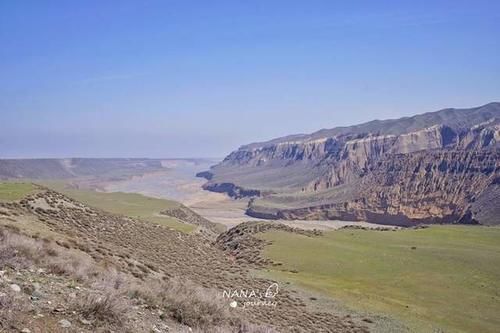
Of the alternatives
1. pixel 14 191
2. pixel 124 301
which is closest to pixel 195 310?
pixel 124 301

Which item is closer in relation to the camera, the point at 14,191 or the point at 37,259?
the point at 37,259

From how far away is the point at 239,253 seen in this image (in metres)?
51.2

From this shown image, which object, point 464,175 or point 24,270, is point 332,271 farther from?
point 464,175

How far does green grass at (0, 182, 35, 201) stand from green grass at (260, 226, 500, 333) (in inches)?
879

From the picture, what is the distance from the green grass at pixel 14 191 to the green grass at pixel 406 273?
22.3 m

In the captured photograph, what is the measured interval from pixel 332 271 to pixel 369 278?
148 inches

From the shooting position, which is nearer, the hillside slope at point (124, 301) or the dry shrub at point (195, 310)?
the hillside slope at point (124, 301)

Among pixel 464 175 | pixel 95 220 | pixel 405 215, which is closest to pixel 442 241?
pixel 95 220

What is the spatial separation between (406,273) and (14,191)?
35.5 meters

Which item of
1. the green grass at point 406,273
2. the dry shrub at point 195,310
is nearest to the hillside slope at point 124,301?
the dry shrub at point 195,310

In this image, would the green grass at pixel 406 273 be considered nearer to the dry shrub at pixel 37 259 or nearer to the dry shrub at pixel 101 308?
the dry shrub at pixel 37 259

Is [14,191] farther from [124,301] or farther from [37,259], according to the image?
[124,301]

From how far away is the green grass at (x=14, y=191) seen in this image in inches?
1626

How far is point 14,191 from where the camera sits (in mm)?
45312
